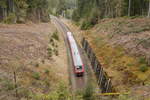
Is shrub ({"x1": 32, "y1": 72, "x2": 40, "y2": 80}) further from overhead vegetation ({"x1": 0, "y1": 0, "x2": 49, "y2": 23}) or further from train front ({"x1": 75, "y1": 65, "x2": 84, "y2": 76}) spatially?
overhead vegetation ({"x1": 0, "y1": 0, "x2": 49, "y2": 23})

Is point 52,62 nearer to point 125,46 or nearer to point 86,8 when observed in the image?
point 125,46

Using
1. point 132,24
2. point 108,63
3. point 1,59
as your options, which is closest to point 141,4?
point 132,24

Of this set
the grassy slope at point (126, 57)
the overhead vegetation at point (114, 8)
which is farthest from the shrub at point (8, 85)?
the overhead vegetation at point (114, 8)

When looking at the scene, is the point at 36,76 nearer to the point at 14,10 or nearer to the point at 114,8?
the point at 14,10

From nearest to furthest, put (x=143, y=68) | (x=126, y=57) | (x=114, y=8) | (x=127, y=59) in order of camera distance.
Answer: (x=143, y=68) < (x=127, y=59) < (x=126, y=57) < (x=114, y=8)

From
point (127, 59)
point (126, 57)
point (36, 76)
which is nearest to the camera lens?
point (36, 76)

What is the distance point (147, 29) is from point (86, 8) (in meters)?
41.6

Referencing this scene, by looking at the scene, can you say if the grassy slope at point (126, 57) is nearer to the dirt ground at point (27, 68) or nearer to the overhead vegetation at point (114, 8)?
the dirt ground at point (27, 68)

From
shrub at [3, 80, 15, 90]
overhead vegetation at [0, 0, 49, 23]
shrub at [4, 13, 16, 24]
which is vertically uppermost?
overhead vegetation at [0, 0, 49, 23]

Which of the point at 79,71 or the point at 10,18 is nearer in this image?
the point at 79,71

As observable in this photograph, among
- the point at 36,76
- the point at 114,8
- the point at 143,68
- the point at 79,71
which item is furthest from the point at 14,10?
the point at 143,68

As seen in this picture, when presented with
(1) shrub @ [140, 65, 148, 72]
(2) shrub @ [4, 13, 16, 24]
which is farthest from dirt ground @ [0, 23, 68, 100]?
(2) shrub @ [4, 13, 16, 24]

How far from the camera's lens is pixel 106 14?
61.6 metres

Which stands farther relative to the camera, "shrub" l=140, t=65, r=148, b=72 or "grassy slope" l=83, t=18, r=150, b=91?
"shrub" l=140, t=65, r=148, b=72
